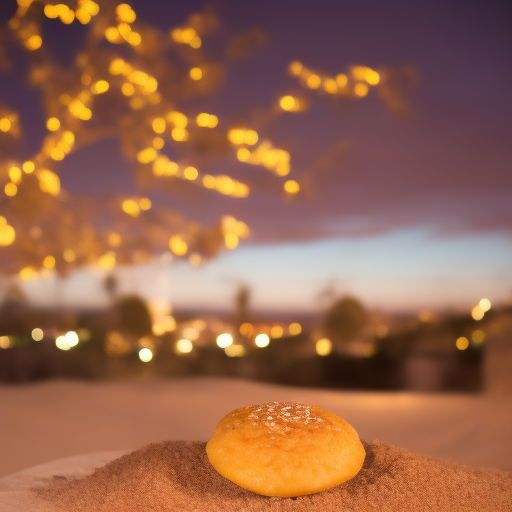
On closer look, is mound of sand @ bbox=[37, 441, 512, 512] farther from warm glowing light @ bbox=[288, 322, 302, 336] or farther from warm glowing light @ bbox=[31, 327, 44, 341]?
warm glowing light @ bbox=[31, 327, 44, 341]

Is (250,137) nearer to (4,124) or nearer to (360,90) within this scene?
(360,90)

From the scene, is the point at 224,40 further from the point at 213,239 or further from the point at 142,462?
the point at 142,462

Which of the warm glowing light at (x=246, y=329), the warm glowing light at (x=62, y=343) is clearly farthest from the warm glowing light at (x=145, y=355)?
the warm glowing light at (x=246, y=329)

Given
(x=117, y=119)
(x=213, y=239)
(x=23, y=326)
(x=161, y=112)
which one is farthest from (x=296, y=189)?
(x=23, y=326)

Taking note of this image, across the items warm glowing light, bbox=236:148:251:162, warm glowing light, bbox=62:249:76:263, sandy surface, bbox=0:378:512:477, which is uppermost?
warm glowing light, bbox=236:148:251:162

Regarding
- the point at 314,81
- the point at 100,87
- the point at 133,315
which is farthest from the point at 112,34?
the point at 133,315

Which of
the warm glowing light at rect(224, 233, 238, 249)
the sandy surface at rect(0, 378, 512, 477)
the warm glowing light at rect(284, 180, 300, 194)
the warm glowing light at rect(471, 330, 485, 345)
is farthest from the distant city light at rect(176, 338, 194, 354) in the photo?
the warm glowing light at rect(471, 330, 485, 345)

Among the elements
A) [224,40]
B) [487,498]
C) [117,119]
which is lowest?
[487,498]
